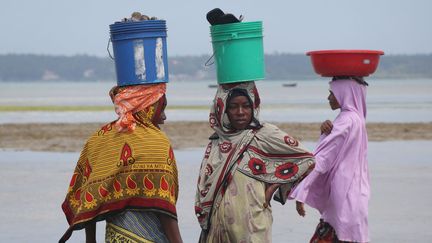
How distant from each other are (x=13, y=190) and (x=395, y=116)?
19.6m

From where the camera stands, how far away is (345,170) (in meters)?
6.86

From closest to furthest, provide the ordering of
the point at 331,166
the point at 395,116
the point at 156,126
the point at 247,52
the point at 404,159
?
the point at 156,126, the point at 247,52, the point at 331,166, the point at 404,159, the point at 395,116

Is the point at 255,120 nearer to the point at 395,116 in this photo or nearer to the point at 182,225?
the point at 182,225

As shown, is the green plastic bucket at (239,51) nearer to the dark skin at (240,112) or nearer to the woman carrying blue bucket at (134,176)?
the dark skin at (240,112)

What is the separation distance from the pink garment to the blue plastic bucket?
199 cm

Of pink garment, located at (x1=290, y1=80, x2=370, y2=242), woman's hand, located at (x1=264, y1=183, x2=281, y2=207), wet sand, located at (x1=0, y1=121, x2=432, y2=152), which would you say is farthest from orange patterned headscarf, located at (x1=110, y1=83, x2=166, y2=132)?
wet sand, located at (x1=0, y1=121, x2=432, y2=152)

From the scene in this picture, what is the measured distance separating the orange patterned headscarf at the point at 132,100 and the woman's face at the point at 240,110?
0.73m

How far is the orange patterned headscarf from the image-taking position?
4.98m

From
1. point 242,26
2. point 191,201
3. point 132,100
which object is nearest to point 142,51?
point 132,100

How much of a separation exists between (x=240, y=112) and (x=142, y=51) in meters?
0.84

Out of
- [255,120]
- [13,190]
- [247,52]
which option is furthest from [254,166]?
[13,190]

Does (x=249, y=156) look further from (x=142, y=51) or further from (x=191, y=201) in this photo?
(x=191, y=201)

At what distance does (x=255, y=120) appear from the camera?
19.1 ft

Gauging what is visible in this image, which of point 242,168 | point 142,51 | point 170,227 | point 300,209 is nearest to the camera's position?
point 170,227
